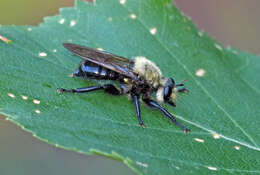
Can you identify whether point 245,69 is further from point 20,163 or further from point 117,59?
point 20,163

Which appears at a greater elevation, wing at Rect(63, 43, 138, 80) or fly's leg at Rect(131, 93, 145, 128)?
wing at Rect(63, 43, 138, 80)

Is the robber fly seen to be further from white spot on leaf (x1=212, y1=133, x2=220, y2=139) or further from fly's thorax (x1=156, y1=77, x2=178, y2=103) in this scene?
white spot on leaf (x1=212, y1=133, x2=220, y2=139)

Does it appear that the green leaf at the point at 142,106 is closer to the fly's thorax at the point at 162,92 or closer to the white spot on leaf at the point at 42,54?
the white spot on leaf at the point at 42,54

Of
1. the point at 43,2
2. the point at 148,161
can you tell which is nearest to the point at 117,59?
the point at 148,161

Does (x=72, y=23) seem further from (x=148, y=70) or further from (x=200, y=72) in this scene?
(x=200, y=72)

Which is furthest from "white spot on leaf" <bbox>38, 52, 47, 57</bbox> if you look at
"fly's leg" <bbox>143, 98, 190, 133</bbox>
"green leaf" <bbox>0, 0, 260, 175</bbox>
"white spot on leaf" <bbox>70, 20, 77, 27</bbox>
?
"fly's leg" <bbox>143, 98, 190, 133</bbox>

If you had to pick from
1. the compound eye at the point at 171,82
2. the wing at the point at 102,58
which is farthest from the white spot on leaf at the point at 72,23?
the compound eye at the point at 171,82
